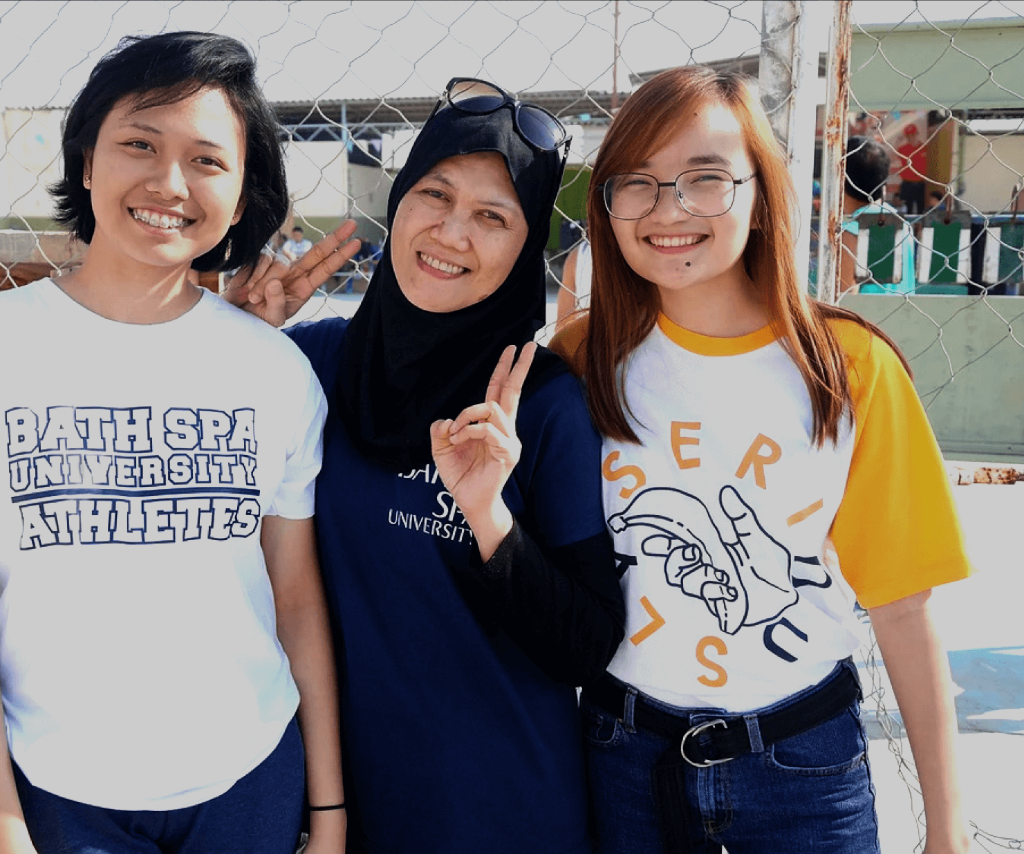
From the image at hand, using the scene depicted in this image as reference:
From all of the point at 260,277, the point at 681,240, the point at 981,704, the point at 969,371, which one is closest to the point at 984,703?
the point at 981,704

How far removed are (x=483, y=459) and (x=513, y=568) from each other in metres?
0.16

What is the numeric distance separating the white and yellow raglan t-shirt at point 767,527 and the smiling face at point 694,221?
6.9 inches

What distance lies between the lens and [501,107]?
4.82 ft

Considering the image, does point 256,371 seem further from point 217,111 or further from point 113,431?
point 217,111

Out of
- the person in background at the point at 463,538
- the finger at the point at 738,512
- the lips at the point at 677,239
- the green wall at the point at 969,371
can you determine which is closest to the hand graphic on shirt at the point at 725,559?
the finger at the point at 738,512

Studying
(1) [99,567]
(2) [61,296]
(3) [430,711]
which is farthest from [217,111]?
(3) [430,711]

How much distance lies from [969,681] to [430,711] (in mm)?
2695

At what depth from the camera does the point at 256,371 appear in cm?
134

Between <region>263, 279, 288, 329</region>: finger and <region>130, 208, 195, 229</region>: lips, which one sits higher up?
<region>130, 208, 195, 229</region>: lips

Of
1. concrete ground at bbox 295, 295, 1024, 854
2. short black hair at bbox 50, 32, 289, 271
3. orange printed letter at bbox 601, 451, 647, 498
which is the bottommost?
concrete ground at bbox 295, 295, 1024, 854

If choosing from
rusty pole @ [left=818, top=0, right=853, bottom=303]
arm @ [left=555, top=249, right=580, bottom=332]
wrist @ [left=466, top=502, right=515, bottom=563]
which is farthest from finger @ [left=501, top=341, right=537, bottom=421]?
arm @ [left=555, top=249, right=580, bottom=332]

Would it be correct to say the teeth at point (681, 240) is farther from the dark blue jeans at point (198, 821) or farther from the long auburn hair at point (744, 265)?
the dark blue jeans at point (198, 821)

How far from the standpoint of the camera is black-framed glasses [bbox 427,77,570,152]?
1.47 metres

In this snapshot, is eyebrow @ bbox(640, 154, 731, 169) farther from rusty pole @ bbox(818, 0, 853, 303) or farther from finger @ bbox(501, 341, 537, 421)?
rusty pole @ bbox(818, 0, 853, 303)
